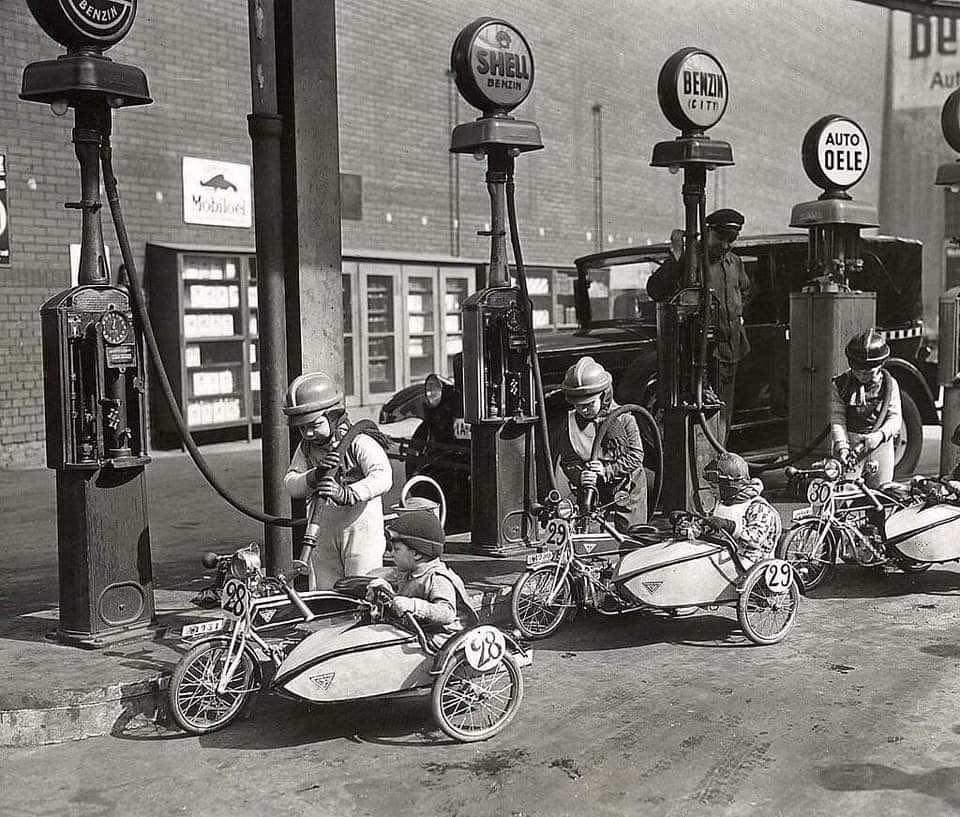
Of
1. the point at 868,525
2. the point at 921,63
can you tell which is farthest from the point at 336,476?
the point at 921,63

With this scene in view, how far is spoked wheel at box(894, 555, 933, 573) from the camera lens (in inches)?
265

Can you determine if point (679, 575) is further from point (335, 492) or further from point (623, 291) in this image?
point (623, 291)

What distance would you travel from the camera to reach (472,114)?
61.3ft

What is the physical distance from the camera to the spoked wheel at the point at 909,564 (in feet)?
22.1

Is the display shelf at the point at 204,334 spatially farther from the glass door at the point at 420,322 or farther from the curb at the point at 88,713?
the curb at the point at 88,713

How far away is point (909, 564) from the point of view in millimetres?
6844

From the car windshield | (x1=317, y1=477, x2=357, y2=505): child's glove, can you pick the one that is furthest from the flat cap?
(x1=317, y1=477, x2=357, y2=505): child's glove

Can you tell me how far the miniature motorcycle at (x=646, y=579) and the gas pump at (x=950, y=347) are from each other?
3.73 m

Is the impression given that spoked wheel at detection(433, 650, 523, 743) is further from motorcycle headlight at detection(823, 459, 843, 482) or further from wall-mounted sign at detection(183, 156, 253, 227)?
wall-mounted sign at detection(183, 156, 253, 227)

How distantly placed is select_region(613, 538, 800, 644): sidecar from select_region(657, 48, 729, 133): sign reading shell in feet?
10.8

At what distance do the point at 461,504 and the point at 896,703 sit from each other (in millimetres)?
4812

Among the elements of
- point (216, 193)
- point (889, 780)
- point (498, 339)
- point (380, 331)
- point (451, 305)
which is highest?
point (216, 193)

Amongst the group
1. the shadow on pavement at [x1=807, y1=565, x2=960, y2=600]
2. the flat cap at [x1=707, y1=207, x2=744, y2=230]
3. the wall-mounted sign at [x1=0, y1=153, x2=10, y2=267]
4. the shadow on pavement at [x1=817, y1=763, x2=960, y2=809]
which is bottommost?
the shadow on pavement at [x1=817, y1=763, x2=960, y2=809]

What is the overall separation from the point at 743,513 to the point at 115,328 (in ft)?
10.6
